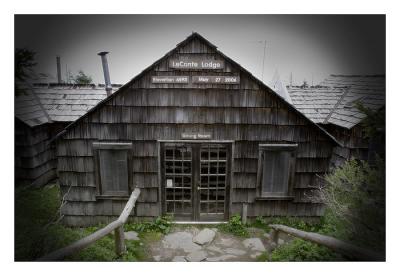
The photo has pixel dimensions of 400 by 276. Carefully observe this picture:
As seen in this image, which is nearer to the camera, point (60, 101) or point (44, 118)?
point (44, 118)

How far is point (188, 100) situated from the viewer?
582cm

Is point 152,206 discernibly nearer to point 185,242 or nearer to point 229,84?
point 185,242

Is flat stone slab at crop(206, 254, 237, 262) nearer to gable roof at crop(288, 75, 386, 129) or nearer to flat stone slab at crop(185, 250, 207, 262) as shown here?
flat stone slab at crop(185, 250, 207, 262)

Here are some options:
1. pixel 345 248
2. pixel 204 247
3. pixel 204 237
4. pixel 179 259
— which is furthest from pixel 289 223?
pixel 179 259

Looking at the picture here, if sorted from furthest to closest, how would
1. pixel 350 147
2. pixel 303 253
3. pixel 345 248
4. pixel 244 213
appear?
pixel 244 213, pixel 350 147, pixel 303 253, pixel 345 248

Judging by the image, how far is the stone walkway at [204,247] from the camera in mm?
5234

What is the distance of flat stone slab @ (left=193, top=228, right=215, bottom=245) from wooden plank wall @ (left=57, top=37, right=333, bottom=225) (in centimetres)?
86

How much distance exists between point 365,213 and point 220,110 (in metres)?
3.48

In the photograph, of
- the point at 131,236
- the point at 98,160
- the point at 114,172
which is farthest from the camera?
the point at 114,172

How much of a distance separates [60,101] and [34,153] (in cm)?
194

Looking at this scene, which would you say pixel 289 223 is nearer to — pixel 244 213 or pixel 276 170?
pixel 244 213

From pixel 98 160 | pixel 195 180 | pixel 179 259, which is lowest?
pixel 179 259

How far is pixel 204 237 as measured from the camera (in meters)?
5.90

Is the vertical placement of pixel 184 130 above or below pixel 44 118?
below
